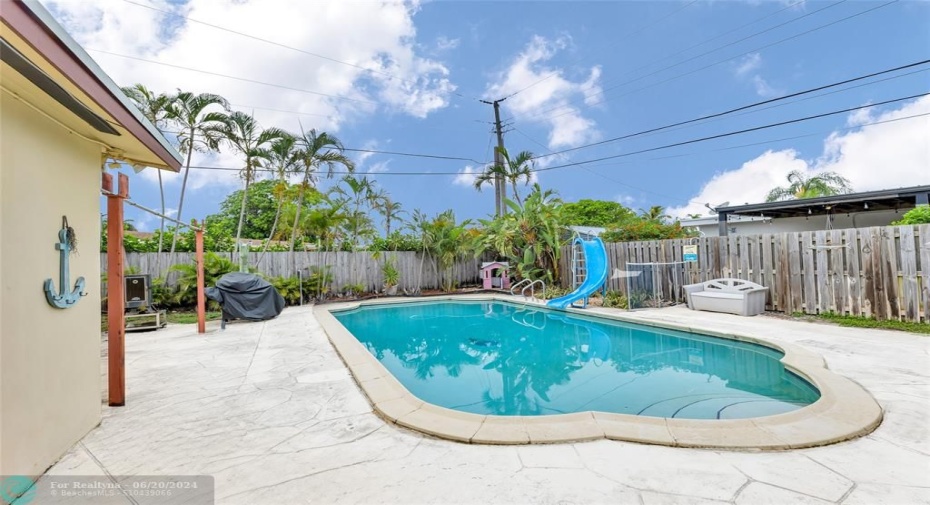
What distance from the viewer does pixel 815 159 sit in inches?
693

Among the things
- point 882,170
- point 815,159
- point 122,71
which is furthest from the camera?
point 815,159

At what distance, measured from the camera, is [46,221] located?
2.33 meters

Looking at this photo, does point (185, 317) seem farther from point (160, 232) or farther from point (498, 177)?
point (498, 177)

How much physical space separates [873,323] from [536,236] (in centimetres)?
794

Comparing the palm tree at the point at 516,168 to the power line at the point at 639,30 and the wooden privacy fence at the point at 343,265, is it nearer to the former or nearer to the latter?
the wooden privacy fence at the point at 343,265

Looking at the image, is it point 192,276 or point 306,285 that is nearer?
point 192,276

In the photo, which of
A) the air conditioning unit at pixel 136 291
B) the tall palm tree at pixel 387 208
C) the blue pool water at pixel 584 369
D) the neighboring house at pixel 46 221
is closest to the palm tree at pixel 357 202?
the tall palm tree at pixel 387 208

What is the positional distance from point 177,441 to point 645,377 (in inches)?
179

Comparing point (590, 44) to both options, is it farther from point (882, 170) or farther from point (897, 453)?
point (897, 453)

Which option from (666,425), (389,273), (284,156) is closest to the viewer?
(666,425)

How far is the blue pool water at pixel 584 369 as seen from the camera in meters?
3.66

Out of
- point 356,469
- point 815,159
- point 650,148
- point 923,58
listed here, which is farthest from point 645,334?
point 815,159

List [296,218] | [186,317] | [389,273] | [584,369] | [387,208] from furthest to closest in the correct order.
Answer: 1. [387,208]
2. [389,273]
3. [296,218]
4. [186,317]
5. [584,369]

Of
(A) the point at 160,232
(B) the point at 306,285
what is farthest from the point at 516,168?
(A) the point at 160,232
